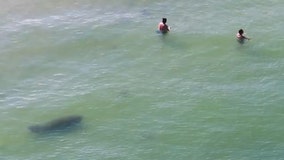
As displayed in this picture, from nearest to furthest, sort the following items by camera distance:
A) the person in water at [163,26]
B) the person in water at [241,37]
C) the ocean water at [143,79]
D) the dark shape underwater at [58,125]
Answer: the ocean water at [143,79], the dark shape underwater at [58,125], the person in water at [241,37], the person in water at [163,26]

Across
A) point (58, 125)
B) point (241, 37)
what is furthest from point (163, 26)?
point (58, 125)

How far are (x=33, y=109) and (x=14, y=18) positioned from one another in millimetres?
8218

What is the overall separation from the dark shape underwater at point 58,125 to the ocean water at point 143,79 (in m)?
0.31

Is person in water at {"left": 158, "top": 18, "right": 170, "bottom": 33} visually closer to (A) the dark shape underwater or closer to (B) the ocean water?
(B) the ocean water

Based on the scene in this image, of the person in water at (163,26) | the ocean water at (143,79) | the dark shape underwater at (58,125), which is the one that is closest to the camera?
the ocean water at (143,79)

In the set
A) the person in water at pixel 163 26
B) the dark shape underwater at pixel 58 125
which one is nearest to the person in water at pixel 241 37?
the person in water at pixel 163 26

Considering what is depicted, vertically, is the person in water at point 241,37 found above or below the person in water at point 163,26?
below

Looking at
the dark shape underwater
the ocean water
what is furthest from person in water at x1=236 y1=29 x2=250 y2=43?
the dark shape underwater

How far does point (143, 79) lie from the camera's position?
31922mm

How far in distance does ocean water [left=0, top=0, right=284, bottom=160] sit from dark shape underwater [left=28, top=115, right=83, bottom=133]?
12.3 inches

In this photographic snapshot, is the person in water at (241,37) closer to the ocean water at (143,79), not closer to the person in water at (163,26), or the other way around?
the ocean water at (143,79)

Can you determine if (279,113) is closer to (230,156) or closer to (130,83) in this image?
(230,156)

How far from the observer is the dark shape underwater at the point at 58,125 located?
96.0 feet

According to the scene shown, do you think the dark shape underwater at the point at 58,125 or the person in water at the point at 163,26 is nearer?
the dark shape underwater at the point at 58,125
